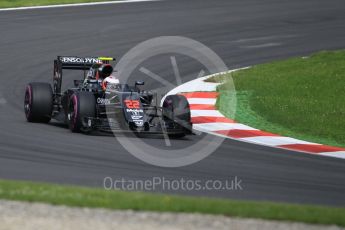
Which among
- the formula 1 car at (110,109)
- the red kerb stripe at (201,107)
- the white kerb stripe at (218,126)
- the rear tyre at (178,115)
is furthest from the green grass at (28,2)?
the rear tyre at (178,115)

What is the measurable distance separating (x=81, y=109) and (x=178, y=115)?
1.52 m

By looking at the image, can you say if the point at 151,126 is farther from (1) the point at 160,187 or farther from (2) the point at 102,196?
(2) the point at 102,196

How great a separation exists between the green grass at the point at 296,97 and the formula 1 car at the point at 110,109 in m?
1.82

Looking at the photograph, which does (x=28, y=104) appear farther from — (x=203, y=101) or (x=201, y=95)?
(x=201, y=95)

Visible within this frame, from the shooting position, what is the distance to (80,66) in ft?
53.8

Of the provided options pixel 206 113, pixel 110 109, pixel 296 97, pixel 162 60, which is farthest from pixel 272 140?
pixel 162 60

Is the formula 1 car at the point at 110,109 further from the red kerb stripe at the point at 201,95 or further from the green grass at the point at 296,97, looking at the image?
the red kerb stripe at the point at 201,95

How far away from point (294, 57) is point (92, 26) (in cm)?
602

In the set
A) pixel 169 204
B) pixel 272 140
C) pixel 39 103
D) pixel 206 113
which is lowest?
pixel 169 204

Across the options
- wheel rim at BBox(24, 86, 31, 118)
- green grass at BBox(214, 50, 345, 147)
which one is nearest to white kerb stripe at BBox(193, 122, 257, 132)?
green grass at BBox(214, 50, 345, 147)

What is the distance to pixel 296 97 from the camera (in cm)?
1839

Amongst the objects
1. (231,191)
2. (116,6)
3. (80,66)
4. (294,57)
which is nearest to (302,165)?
(231,191)

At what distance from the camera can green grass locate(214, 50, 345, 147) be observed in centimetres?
1574

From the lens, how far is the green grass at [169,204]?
8773mm
